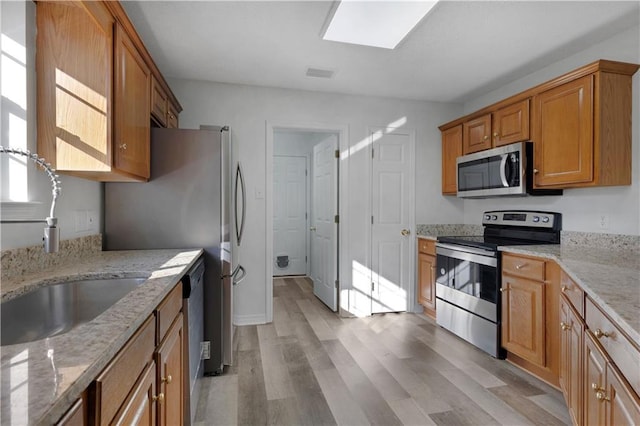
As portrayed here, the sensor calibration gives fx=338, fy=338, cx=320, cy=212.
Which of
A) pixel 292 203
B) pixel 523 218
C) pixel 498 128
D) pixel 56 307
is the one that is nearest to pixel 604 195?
pixel 523 218

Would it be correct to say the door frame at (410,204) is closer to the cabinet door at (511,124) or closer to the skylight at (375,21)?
the cabinet door at (511,124)

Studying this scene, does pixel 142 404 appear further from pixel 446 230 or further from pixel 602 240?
pixel 446 230

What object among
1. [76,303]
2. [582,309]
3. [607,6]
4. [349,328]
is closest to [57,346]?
[76,303]

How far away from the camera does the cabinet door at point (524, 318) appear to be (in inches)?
90.4

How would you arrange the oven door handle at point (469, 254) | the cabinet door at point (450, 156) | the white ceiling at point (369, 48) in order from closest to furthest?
the white ceiling at point (369, 48) → the oven door handle at point (469, 254) → the cabinet door at point (450, 156)

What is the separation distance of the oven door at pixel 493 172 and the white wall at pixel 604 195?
0.37 m

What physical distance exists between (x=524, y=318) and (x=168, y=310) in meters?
2.37

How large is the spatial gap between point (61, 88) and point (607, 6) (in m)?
3.10

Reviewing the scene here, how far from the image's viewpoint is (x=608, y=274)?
1.48 m

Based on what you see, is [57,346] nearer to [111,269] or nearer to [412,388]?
[111,269]

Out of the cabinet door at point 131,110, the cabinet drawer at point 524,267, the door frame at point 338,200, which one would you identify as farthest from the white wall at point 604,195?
the cabinet door at point 131,110

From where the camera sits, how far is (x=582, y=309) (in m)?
1.45

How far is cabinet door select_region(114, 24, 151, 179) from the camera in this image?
1.77m

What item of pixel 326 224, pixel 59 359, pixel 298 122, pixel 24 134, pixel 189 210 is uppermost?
pixel 298 122
